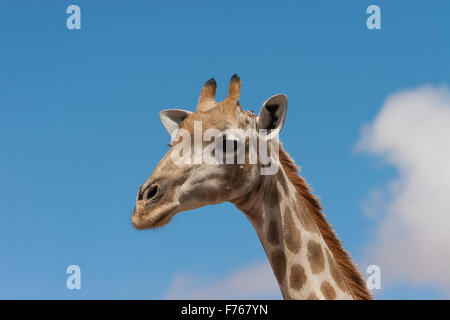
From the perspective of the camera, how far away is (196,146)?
28.8 ft

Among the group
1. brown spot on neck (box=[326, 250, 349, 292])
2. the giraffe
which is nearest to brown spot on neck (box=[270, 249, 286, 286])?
the giraffe

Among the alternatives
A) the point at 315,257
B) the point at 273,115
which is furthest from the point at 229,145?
the point at 315,257

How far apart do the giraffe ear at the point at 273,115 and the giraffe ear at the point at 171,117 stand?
5.14 ft

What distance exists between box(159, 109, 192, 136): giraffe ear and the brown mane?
6.20 feet

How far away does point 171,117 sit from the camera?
1028 centimetres

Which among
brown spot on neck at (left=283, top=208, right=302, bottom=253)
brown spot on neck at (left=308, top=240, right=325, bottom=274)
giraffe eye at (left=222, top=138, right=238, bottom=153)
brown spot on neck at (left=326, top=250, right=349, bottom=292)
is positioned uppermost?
giraffe eye at (left=222, top=138, right=238, bottom=153)

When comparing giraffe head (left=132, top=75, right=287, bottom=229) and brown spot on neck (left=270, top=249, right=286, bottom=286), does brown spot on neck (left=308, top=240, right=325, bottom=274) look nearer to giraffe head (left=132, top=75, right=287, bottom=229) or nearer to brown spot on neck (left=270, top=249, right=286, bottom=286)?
brown spot on neck (left=270, top=249, right=286, bottom=286)

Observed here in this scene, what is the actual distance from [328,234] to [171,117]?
11.2 feet

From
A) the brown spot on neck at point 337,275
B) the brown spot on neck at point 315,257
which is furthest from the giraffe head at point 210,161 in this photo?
the brown spot on neck at point 337,275

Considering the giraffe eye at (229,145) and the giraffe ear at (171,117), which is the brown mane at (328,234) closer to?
the giraffe eye at (229,145)

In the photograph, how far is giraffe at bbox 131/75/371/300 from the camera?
8430 mm

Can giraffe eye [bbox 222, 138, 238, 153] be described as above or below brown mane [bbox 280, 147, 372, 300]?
above
